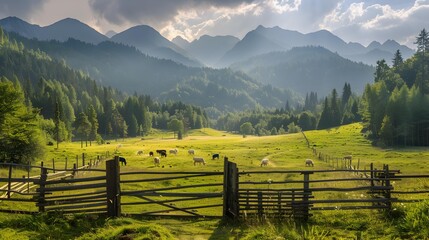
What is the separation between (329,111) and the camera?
156m

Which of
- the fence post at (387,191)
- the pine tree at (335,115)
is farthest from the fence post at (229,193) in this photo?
the pine tree at (335,115)

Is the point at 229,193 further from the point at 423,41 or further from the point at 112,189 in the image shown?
the point at 423,41

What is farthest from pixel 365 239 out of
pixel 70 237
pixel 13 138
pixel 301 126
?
pixel 301 126

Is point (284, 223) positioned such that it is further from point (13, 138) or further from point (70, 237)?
point (13, 138)

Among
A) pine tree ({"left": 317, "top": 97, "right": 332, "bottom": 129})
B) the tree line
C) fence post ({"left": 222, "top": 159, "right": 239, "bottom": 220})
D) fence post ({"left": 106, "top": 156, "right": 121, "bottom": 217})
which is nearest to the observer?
fence post ({"left": 106, "top": 156, "right": 121, "bottom": 217})

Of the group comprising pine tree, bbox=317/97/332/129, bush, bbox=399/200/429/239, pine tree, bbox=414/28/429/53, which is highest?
pine tree, bbox=414/28/429/53

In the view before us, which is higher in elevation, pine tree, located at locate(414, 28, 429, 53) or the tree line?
pine tree, located at locate(414, 28, 429, 53)

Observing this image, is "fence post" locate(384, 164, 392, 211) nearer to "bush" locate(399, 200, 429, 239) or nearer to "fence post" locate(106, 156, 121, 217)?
"bush" locate(399, 200, 429, 239)

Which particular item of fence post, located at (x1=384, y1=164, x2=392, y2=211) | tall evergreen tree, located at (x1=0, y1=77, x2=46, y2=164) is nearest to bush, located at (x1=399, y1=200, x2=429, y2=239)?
fence post, located at (x1=384, y1=164, x2=392, y2=211)

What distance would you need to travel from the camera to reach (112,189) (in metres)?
16.1

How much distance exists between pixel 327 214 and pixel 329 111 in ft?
482

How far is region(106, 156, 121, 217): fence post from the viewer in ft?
52.5

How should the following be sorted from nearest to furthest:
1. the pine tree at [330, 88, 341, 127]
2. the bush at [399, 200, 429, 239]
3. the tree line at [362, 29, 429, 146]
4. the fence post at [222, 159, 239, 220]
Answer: the bush at [399, 200, 429, 239]
the fence post at [222, 159, 239, 220]
the tree line at [362, 29, 429, 146]
the pine tree at [330, 88, 341, 127]

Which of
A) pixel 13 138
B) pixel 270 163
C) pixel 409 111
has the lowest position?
pixel 270 163
